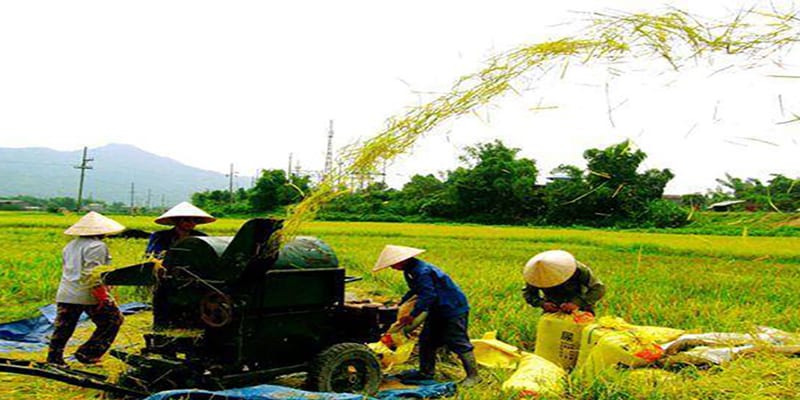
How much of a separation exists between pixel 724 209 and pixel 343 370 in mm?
2633

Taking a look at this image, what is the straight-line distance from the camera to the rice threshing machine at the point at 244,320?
159 inches

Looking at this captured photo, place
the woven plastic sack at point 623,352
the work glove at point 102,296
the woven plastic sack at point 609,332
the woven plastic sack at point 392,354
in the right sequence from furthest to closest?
the woven plastic sack at point 392,354
the work glove at point 102,296
the woven plastic sack at point 609,332
the woven plastic sack at point 623,352

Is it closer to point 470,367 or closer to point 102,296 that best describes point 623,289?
point 470,367

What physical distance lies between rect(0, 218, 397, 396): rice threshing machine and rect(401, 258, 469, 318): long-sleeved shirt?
1.54 ft

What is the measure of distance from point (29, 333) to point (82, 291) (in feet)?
7.23

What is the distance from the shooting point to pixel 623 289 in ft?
29.6

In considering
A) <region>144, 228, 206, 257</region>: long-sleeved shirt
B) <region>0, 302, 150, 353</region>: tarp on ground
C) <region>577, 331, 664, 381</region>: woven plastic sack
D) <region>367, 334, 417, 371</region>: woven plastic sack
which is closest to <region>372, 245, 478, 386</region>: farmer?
<region>367, 334, 417, 371</region>: woven plastic sack

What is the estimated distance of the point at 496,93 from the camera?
3.21m

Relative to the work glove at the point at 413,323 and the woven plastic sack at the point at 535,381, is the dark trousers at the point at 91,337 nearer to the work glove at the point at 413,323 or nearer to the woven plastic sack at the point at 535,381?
the work glove at the point at 413,323

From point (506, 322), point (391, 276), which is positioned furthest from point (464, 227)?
point (506, 322)

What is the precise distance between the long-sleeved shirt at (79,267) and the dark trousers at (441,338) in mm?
2643

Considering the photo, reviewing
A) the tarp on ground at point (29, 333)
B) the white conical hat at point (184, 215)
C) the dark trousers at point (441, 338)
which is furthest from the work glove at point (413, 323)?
the tarp on ground at point (29, 333)

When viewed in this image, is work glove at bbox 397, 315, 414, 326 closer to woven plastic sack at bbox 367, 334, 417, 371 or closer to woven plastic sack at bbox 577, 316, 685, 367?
woven plastic sack at bbox 367, 334, 417, 371

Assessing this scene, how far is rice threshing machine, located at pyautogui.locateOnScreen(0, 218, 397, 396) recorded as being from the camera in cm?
405
